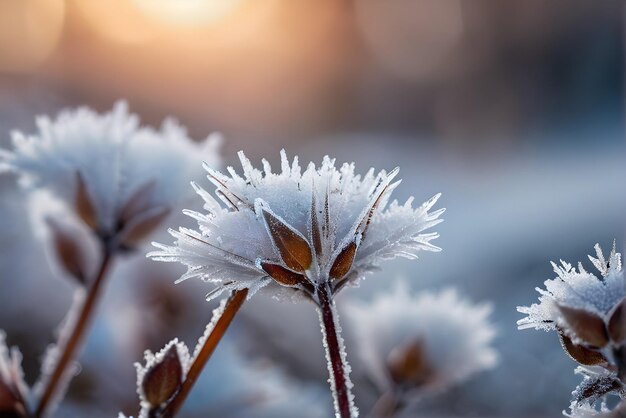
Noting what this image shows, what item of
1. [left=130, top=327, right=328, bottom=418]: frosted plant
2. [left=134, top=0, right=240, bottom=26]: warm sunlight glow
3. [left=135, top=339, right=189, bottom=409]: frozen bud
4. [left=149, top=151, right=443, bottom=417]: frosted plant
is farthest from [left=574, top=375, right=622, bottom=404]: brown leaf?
[left=134, top=0, right=240, bottom=26]: warm sunlight glow

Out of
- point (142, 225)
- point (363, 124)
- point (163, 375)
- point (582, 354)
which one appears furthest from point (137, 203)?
point (363, 124)

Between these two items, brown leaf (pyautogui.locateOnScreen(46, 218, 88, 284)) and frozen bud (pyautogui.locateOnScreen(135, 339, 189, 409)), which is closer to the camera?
frozen bud (pyautogui.locateOnScreen(135, 339, 189, 409))

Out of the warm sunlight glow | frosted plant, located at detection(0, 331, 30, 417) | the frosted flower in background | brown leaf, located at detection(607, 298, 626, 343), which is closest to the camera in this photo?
brown leaf, located at detection(607, 298, 626, 343)

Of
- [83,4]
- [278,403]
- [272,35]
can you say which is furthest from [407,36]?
[278,403]

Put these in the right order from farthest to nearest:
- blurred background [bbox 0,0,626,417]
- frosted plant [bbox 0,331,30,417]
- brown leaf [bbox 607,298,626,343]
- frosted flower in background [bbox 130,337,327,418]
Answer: blurred background [bbox 0,0,626,417] < frosted flower in background [bbox 130,337,327,418] < frosted plant [bbox 0,331,30,417] < brown leaf [bbox 607,298,626,343]

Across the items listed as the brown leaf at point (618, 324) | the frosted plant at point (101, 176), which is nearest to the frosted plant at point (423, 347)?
the frosted plant at point (101, 176)

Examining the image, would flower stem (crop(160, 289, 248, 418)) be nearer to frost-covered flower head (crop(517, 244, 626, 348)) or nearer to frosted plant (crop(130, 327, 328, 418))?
frost-covered flower head (crop(517, 244, 626, 348))

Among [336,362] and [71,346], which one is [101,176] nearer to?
[71,346]
